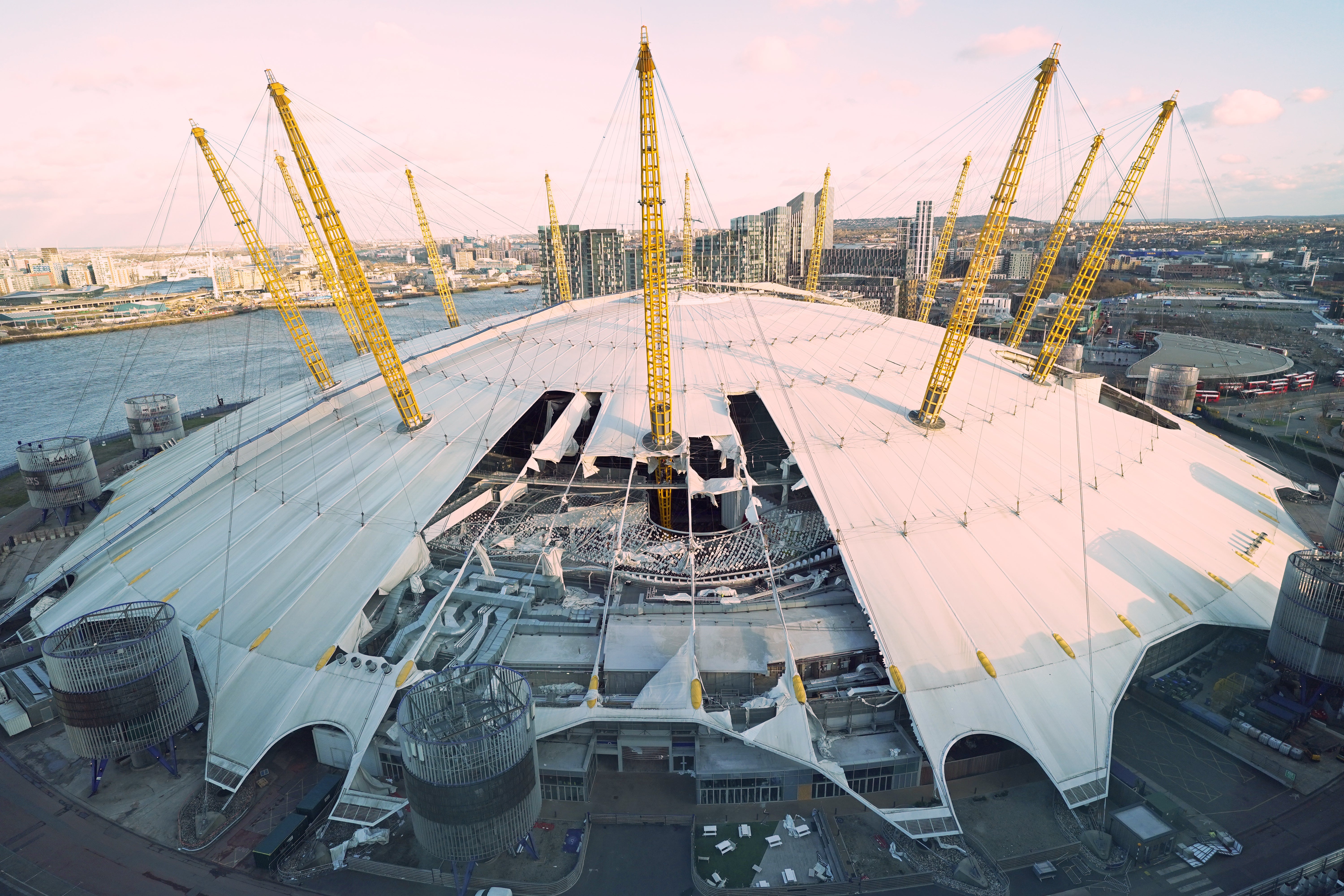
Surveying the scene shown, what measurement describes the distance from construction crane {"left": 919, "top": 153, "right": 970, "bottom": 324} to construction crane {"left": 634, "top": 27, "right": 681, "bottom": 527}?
25411 millimetres

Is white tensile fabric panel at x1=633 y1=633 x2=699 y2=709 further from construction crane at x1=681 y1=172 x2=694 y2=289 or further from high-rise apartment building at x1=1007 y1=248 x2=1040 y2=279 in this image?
high-rise apartment building at x1=1007 y1=248 x2=1040 y2=279

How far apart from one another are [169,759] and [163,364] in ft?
324

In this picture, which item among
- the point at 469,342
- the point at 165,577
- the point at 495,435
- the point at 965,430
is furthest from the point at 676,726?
the point at 469,342

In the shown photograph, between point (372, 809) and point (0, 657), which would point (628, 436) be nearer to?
point (372, 809)

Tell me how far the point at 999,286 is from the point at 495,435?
157936 millimetres

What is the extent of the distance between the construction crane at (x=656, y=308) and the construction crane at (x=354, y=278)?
36.7 ft

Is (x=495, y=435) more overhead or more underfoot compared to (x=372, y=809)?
more overhead

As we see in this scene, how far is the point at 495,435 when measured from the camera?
30.6m

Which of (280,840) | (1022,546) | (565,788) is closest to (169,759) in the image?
(280,840)

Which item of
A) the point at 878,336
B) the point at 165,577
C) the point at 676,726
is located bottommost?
the point at 676,726

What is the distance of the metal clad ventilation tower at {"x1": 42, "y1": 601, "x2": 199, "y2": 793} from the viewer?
2097 cm

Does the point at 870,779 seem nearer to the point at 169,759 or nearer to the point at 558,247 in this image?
the point at 169,759

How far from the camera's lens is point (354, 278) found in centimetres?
3173

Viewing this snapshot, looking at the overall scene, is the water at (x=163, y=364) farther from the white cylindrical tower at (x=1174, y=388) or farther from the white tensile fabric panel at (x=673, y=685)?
the white cylindrical tower at (x=1174, y=388)
